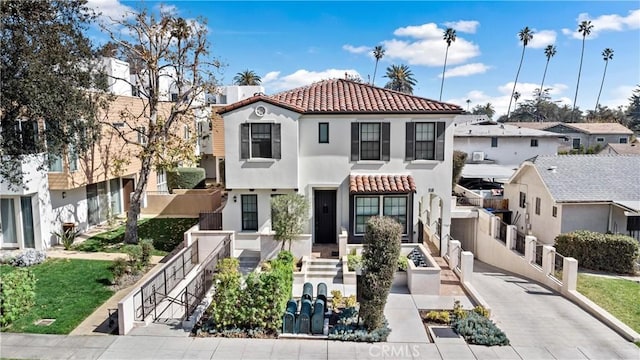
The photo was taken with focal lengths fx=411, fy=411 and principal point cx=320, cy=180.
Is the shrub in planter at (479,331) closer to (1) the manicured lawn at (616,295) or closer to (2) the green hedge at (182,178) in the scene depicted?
(1) the manicured lawn at (616,295)

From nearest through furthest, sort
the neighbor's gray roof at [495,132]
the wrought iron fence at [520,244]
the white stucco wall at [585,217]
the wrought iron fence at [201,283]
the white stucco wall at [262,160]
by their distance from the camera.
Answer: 1. the wrought iron fence at [201,283]
2. the white stucco wall at [262,160]
3. the white stucco wall at [585,217]
4. the wrought iron fence at [520,244]
5. the neighbor's gray roof at [495,132]

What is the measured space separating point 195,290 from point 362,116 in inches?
419

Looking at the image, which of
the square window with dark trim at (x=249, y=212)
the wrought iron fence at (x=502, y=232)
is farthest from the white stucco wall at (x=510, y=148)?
the square window with dark trim at (x=249, y=212)

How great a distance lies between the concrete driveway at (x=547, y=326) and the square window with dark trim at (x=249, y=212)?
34.2 feet

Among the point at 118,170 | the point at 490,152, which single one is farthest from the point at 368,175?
the point at 490,152

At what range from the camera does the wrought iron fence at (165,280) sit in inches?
506

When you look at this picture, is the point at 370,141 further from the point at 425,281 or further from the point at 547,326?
the point at 547,326

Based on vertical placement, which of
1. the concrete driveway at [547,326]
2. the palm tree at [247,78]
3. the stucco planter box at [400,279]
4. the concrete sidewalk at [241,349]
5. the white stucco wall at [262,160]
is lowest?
the concrete driveway at [547,326]

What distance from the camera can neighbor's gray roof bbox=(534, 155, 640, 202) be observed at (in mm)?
20438

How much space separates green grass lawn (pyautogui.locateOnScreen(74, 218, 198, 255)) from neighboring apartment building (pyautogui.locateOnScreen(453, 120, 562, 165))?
26022 millimetres

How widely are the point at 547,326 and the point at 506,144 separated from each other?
93.4ft

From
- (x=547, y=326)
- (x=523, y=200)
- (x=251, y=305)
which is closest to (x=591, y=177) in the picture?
(x=523, y=200)

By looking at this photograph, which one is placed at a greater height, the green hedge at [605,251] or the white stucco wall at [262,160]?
the white stucco wall at [262,160]

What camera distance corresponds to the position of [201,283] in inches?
591
